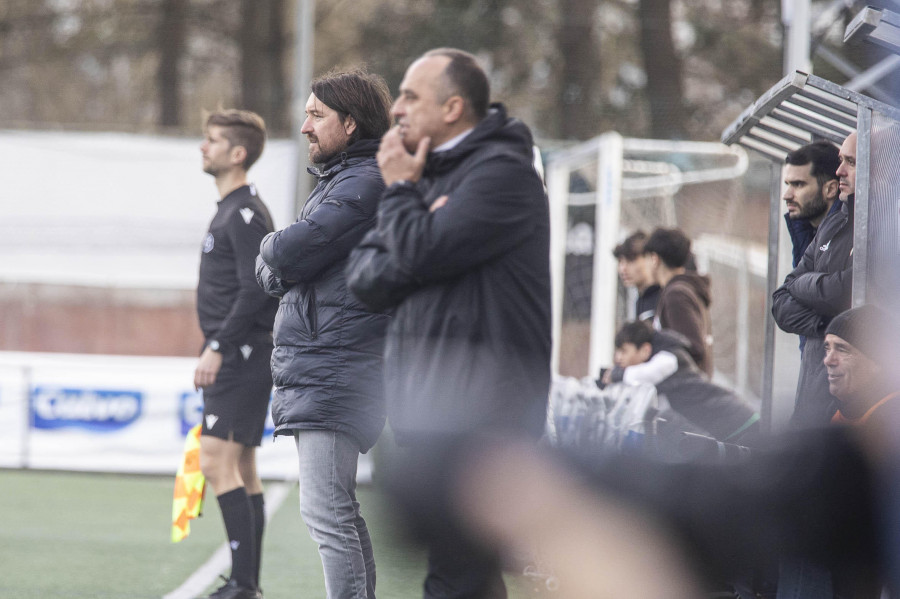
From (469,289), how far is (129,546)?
3983 millimetres

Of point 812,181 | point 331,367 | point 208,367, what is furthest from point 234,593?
point 812,181

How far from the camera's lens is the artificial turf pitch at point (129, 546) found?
479 centimetres

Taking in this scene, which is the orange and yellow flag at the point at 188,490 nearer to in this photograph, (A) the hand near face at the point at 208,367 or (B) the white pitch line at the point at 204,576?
(B) the white pitch line at the point at 204,576

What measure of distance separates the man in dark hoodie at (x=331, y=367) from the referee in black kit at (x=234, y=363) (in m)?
0.89

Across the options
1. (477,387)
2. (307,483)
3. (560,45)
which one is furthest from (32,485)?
(560,45)

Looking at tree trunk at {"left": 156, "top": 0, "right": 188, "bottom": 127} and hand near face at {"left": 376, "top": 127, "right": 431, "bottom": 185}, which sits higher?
→ tree trunk at {"left": 156, "top": 0, "right": 188, "bottom": 127}

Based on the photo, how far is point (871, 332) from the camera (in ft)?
11.0

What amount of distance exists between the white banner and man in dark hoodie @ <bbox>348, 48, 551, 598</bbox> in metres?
6.09

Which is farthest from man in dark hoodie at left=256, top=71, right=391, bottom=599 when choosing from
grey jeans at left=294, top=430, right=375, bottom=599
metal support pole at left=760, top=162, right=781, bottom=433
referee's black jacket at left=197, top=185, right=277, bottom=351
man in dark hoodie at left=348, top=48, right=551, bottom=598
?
metal support pole at left=760, top=162, right=781, bottom=433

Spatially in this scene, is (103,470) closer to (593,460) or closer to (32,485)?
(32,485)

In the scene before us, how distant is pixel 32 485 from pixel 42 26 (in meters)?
15.0

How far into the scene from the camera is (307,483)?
11.3 feet

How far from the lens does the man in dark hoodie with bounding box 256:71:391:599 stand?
3.41 m

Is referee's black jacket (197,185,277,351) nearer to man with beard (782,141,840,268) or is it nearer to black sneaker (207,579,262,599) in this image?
black sneaker (207,579,262,599)
